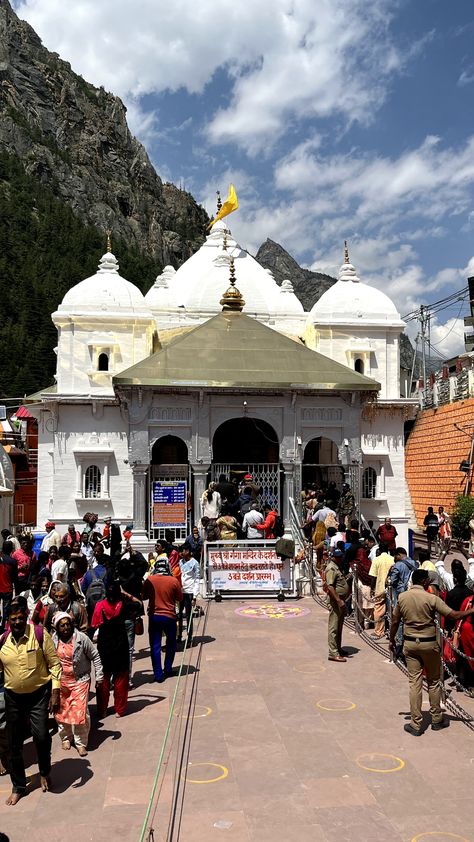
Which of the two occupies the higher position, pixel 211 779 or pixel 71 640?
pixel 71 640

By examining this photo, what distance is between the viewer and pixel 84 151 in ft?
382

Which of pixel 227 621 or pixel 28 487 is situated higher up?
pixel 28 487

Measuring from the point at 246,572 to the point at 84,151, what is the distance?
371 feet

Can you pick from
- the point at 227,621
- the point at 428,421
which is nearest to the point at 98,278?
the point at 428,421

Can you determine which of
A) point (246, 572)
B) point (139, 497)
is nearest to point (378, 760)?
point (246, 572)

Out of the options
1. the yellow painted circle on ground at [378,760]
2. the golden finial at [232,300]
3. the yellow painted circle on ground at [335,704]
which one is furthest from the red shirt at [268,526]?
the golden finial at [232,300]

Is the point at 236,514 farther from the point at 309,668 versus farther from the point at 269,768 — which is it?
the point at 269,768

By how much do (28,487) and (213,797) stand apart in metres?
34.2

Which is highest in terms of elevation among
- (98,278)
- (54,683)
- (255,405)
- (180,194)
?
(180,194)

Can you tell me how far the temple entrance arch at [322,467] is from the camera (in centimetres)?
2411

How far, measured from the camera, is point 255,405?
21.1m

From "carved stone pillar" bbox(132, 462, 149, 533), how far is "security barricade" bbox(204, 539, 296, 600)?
5099 mm

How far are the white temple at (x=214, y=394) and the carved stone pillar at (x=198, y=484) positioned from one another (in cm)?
3

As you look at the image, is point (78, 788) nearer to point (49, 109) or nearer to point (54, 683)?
point (54, 683)
